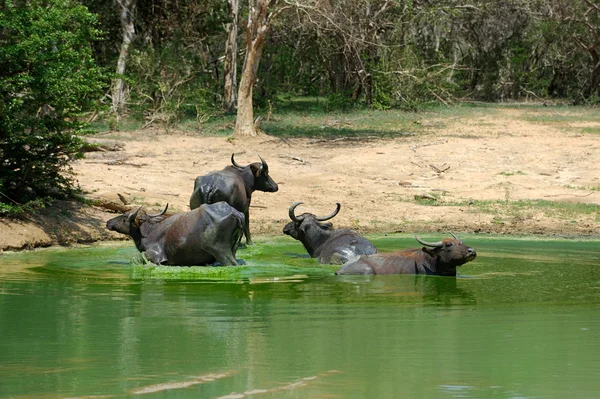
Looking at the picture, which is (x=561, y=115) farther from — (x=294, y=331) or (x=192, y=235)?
(x=294, y=331)

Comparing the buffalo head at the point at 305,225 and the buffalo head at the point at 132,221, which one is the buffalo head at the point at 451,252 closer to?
the buffalo head at the point at 305,225

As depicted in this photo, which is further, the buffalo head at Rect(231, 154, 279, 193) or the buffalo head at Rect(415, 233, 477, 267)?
the buffalo head at Rect(231, 154, 279, 193)

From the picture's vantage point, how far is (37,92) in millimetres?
14906

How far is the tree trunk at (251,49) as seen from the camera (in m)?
24.5

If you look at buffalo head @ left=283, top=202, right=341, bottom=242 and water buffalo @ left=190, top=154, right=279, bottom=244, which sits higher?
water buffalo @ left=190, top=154, right=279, bottom=244

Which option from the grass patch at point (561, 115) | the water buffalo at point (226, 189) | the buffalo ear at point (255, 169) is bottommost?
the water buffalo at point (226, 189)

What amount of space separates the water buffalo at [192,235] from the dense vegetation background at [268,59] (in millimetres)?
2518

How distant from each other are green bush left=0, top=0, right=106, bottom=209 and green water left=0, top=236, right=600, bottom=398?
8.72 ft

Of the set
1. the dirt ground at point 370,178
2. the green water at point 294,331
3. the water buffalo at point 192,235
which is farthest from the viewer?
the dirt ground at point 370,178

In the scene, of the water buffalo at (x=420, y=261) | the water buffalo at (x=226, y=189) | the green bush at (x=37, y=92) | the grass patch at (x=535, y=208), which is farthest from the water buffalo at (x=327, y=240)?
the grass patch at (x=535, y=208)

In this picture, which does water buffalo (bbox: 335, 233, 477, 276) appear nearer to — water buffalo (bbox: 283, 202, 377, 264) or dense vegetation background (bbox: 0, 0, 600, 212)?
water buffalo (bbox: 283, 202, 377, 264)

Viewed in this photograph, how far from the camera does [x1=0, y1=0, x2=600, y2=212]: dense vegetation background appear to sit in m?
15.1

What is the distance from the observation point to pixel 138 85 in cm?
2748

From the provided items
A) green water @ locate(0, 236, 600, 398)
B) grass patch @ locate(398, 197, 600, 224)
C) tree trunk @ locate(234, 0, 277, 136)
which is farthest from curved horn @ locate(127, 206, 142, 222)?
tree trunk @ locate(234, 0, 277, 136)
